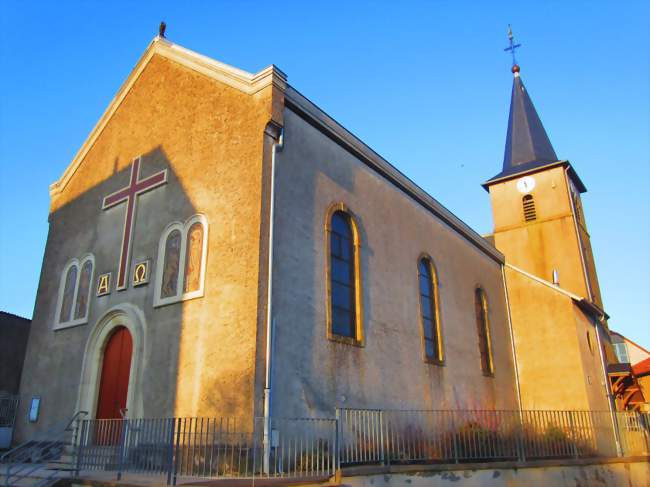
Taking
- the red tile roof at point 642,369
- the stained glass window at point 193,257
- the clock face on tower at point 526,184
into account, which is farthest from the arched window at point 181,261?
the red tile roof at point 642,369

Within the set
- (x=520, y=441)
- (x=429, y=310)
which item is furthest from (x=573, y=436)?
(x=429, y=310)

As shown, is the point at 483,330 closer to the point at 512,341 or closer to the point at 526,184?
the point at 512,341

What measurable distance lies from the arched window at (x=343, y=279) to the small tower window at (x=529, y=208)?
14.9 m

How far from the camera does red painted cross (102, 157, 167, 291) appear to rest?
1273 centimetres

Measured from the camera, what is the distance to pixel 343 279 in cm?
1243

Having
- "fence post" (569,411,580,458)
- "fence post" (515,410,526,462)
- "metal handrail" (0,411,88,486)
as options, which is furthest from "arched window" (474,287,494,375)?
"metal handrail" (0,411,88,486)

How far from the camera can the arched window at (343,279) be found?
11797 mm

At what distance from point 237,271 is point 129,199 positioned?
490cm

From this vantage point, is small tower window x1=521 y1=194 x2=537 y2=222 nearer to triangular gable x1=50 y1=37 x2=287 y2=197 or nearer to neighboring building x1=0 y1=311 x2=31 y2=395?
triangular gable x1=50 y1=37 x2=287 y2=197

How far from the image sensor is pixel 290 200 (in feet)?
36.8

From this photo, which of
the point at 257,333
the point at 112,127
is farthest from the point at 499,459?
the point at 112,127

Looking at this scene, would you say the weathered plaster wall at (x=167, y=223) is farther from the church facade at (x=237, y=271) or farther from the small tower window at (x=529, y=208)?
the small tower window at (x=529, y=208)

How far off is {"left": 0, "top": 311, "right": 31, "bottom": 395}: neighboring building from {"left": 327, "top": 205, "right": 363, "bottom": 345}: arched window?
12.5m

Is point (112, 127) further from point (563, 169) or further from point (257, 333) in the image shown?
point (563, 169)
